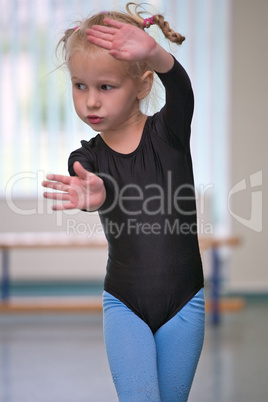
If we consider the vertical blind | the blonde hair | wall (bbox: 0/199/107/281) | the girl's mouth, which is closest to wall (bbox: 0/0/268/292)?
the vertical blind

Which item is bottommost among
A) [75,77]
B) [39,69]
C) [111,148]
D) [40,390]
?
[40,390]

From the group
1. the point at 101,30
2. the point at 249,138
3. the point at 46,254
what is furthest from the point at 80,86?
the point at 46,254

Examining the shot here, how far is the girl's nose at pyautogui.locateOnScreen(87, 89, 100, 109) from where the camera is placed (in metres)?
1.51

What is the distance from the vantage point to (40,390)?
3021mm

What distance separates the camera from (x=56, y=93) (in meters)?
5.66

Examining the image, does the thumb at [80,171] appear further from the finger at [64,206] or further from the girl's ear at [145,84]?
the girl's ear at [145,84]

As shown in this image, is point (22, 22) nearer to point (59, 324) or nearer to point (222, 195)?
point (222, 195)

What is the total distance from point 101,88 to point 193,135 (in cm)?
403

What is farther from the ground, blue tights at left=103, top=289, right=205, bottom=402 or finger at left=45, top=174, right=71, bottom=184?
finger at left=45, top=174, right=71, bottom=184

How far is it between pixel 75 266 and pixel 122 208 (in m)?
4.26

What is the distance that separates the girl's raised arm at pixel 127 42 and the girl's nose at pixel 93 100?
0.40 feet

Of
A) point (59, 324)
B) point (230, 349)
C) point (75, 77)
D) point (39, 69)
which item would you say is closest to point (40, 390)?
point (230, 349)

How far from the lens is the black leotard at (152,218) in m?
1.58

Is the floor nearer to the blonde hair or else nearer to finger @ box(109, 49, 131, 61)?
the blonde hair
